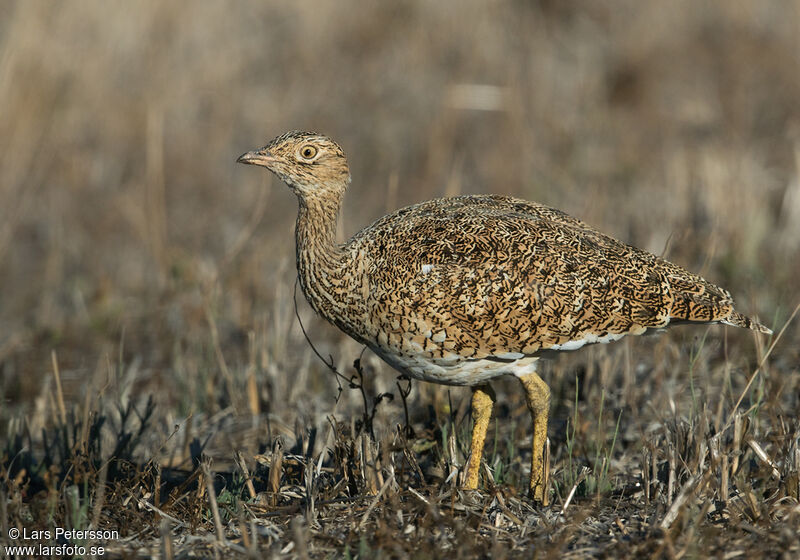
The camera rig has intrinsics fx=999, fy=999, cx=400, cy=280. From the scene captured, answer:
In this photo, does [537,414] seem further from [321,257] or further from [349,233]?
[349,233]

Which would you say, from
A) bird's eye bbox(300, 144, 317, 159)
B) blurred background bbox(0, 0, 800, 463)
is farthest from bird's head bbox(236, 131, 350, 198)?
blurred background bbox(0, 0, 800, 463)

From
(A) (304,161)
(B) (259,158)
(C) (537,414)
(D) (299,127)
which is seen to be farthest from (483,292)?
(D) (299,127)

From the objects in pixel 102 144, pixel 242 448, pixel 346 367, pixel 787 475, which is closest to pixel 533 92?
pixel 102 144

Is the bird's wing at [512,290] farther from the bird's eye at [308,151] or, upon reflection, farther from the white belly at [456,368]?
the bird's eye at [308,151]

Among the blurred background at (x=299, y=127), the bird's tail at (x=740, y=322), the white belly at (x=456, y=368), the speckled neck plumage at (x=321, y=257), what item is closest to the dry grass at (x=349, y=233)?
the blurred background at (x=299, y=127)

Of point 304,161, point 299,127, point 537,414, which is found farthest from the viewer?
point 299,127

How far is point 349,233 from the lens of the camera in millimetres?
7676

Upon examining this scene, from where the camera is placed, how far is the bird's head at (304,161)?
172 inches

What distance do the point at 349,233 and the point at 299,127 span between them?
2.60 m

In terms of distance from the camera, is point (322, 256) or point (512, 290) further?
point (322, 256)

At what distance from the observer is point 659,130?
990 centimetres

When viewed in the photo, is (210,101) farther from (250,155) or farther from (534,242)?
(534,242)

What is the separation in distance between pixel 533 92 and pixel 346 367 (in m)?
5.45

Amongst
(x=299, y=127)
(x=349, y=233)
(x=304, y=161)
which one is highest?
Result: (x=299, y=127)
